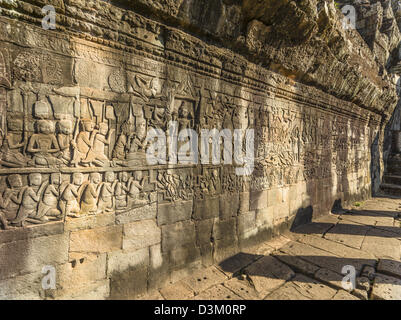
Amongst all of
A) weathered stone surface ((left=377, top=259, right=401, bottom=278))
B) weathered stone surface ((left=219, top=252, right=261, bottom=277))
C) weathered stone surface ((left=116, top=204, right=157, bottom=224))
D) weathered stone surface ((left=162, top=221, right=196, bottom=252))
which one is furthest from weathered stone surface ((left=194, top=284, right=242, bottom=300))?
weathered stone surface ((left=377, top=259, right=401, bottom=278))

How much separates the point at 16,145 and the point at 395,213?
9446 millimetres

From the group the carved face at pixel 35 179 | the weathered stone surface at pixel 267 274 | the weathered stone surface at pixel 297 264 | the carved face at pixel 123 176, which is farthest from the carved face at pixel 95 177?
the weathered stone surface at pixel 297 264

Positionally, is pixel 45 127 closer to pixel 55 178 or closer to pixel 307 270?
pixel 55 178

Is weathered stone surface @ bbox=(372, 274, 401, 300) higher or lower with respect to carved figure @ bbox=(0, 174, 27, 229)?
lower

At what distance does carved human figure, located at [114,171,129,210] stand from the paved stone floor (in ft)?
4.13

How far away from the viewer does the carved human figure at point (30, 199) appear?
1880 mm

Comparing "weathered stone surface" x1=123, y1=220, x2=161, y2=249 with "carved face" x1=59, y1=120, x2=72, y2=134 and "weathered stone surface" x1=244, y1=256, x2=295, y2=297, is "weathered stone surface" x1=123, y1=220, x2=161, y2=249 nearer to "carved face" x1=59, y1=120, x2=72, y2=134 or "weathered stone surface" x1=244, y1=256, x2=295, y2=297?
"carved face" x1=59, y1=120, x2=72, y2=134

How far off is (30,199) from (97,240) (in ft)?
2.59

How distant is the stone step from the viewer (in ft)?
30.7

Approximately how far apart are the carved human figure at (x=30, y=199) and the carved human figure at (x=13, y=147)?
16cm

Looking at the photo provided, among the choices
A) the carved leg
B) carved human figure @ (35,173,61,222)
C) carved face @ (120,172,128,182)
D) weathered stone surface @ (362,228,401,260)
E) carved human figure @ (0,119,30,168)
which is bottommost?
weathered stone surface @ (362,228,401,260)

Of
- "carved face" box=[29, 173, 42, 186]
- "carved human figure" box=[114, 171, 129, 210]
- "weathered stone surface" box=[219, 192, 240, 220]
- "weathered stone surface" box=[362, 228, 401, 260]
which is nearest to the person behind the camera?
"carved face" box=[29, 173, 42, 186]

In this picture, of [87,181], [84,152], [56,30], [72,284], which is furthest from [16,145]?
[72,284]
